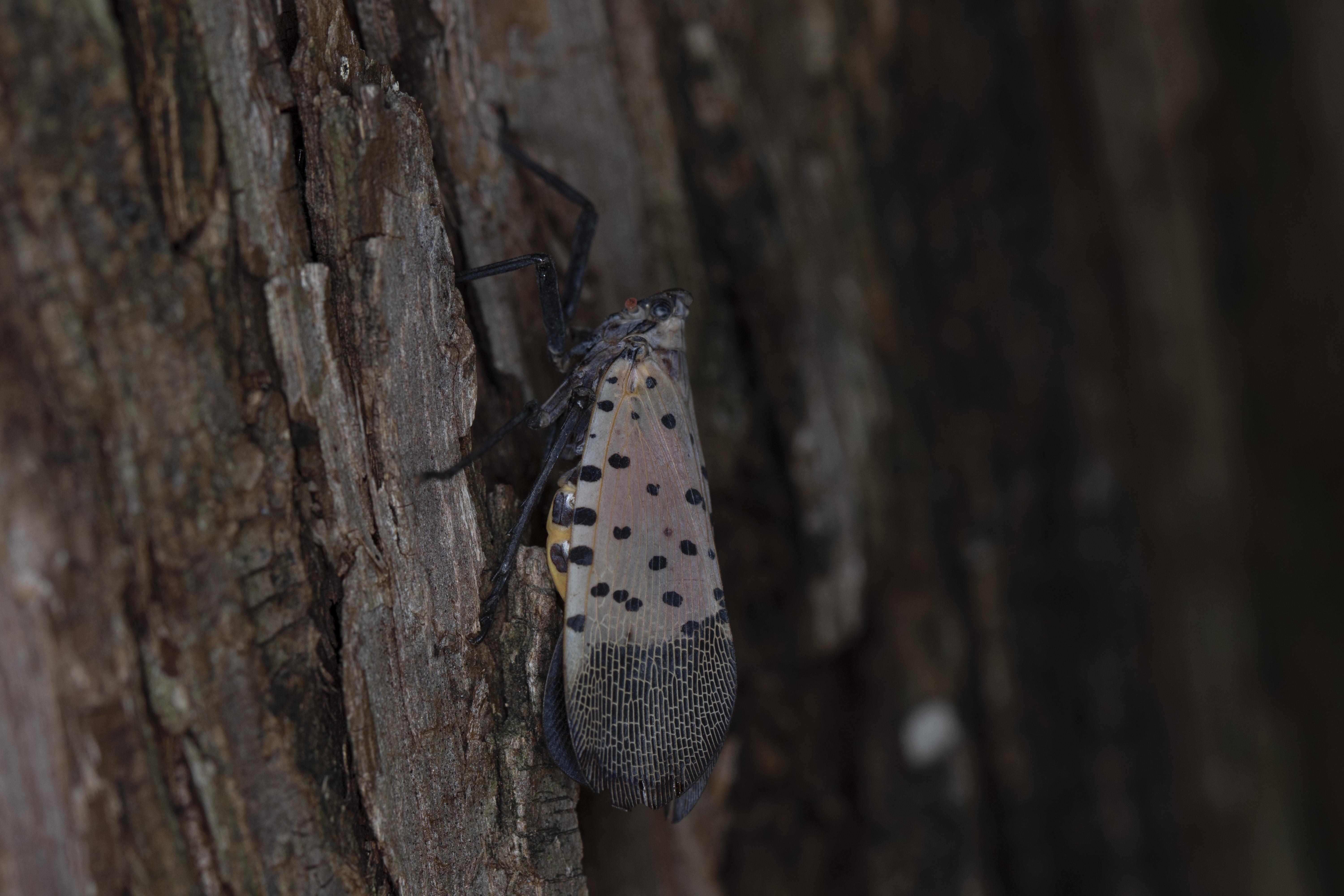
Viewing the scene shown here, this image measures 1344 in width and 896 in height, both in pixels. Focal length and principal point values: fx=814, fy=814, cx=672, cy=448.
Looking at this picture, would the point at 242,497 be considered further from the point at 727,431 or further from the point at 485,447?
the point at 727,431

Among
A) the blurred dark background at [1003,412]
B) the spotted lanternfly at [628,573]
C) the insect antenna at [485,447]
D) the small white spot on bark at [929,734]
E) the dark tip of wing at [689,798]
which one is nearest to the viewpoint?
the insect antenna at [485,447]

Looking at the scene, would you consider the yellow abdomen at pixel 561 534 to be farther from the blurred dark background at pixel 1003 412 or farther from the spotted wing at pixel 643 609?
the blurred dark background at pixel 1003 412

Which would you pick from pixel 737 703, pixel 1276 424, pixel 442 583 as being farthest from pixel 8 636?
pixel 1276 424

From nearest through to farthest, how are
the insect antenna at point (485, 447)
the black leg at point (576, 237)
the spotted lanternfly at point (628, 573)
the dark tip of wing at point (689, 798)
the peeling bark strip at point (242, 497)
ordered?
the peeling bark strip at point (242, 497) → the insect antenna at point (485, 447) → the spotted lanternfly at point (628, 573) → the dark tip of wing at point (689, 798) → the black leg at point (576, 237)

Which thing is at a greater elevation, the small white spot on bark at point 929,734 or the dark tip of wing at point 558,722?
the dark tip of wing at point 558,722

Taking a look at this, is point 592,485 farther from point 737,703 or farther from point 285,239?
point 737,703

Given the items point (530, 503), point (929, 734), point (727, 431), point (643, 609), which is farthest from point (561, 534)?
point (929, 734)

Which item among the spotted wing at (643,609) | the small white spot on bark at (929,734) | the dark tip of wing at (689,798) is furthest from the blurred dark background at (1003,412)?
the spotted wing at (643,609)
